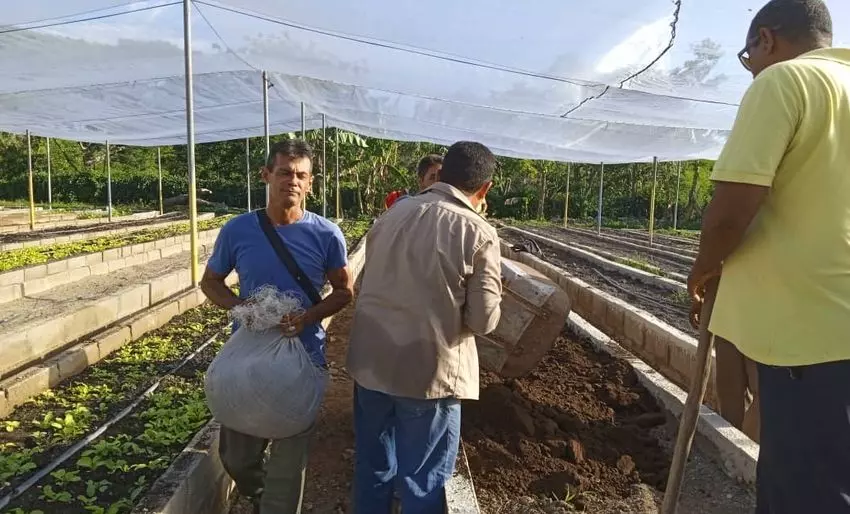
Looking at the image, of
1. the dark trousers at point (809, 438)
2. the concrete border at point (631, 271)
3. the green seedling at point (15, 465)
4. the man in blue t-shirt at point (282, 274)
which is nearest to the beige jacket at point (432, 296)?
the man in blue t-shirt at point (282, 274)

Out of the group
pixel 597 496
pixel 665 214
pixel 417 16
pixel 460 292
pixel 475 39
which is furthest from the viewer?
pixel 665 214

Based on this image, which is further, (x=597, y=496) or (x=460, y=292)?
(x=597, y=496)

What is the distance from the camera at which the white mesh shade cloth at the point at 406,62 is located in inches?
235

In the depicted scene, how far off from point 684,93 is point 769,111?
6809mm

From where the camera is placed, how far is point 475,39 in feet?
21.5

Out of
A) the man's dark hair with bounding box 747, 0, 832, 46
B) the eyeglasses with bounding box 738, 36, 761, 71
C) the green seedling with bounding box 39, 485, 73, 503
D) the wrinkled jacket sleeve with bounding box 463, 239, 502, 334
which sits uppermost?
the man's dark hair with bounding box 747, 0, 832, 46

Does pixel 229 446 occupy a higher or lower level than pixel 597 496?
higher

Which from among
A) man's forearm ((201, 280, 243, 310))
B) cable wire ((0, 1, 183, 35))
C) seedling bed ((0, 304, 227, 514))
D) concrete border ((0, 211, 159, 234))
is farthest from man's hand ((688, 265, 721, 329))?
concrete border ((0, 211, 159, 234))

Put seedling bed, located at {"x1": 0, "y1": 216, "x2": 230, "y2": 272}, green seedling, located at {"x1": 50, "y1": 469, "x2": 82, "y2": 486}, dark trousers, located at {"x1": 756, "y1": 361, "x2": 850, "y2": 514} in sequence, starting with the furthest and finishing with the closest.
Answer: seedling bed, located at {"x1": 0, "y1": 216, "x2": 230, "y2": 272}, green seedling, located at {"x1": 50, "y1": 469, "x2": 82, "y2": 486}, dark trousers, located at {"x1": 756, "y1": 361, "x2": 850, "y2": 514}

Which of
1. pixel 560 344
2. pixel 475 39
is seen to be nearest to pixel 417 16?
pixel 475 39

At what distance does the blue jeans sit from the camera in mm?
2566

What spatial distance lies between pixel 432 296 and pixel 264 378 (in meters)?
0.74

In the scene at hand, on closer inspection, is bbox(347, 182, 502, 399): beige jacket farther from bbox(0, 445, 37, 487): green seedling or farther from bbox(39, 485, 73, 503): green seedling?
bbox(0, 445, 37, 487): green seedling

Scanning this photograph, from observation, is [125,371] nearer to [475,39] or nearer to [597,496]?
[597,496]
